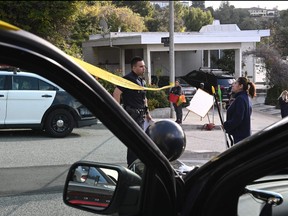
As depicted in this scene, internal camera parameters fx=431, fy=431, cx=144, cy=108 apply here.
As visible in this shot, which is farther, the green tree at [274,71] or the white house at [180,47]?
the white house at [180,47]

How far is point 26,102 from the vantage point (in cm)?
260

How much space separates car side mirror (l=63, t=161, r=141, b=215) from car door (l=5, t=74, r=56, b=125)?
0.69 metres

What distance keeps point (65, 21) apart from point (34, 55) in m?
18.9

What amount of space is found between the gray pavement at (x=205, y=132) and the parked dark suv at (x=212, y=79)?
1464 millimetres

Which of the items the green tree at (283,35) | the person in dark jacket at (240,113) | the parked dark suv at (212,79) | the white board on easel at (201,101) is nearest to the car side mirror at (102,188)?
the person in dark jacket at (240,113)

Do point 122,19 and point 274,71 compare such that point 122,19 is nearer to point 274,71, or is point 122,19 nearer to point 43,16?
point 43,16

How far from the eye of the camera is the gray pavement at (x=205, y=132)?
8.42 meters

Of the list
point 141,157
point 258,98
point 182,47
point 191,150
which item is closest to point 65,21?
point 182,47

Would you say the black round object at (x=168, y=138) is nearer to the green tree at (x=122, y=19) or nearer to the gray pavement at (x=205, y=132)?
the gray pavement at (x=205, y=132)

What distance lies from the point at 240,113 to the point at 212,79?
14.3 metres

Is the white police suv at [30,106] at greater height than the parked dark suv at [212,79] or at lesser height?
greater

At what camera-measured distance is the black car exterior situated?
51.0 inches

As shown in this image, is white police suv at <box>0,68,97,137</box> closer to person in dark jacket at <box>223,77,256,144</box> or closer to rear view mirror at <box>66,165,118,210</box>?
rear view mirror at <box>66,165,118,210</box>

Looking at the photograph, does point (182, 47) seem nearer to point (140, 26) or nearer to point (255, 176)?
point (140, 26)
